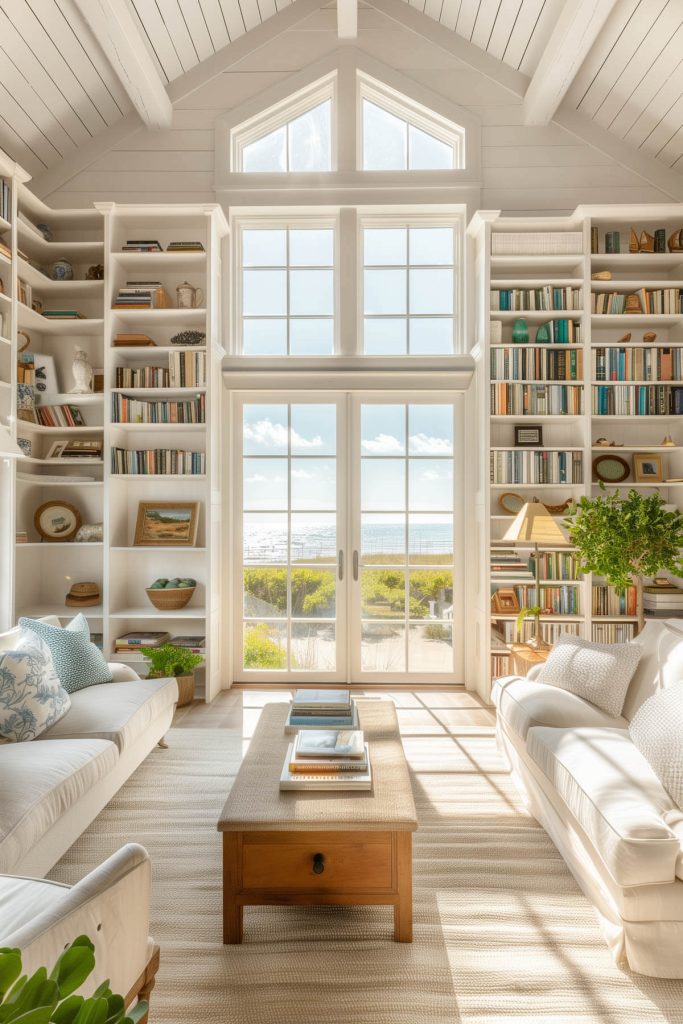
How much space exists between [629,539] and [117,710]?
9.61ft

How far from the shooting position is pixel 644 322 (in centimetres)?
483

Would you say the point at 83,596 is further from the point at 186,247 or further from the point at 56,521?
the point at 186,247

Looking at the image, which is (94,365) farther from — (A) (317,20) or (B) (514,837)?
(B) (514,837)

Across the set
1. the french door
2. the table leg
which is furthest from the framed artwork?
the table leg

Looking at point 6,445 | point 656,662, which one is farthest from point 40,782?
point 656,662

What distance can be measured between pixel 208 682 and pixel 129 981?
3.22 m

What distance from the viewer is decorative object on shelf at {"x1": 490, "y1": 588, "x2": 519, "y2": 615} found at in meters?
4.65

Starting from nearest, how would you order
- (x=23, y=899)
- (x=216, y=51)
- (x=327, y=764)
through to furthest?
(x=23, y=899) < (x=327, y=764) < (x=216, y=51)

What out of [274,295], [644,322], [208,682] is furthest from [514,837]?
[274,295]

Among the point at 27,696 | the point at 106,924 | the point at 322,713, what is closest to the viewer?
the point at 106,924

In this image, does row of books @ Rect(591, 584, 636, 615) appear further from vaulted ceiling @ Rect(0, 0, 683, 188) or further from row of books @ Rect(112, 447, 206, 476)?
vaulted ceiling @ Rect(0, 0, 683, 188)

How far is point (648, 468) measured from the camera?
4.86 meters

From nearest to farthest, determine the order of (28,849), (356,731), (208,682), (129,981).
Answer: (129,981) < (28,849) < (356,731) < (208,682)

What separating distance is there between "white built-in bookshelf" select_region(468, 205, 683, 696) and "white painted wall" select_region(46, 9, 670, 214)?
0.40 metres
